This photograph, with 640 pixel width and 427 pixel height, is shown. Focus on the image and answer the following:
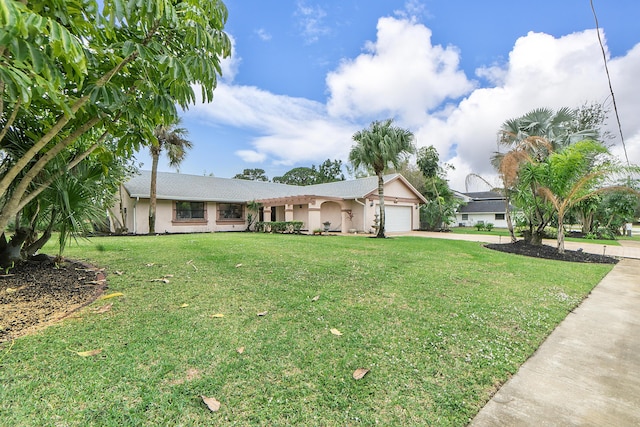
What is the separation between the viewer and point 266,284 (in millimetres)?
5344

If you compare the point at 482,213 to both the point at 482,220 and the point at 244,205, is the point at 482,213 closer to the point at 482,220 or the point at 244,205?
the point at 482,220

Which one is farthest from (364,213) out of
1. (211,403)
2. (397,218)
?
(211,403)

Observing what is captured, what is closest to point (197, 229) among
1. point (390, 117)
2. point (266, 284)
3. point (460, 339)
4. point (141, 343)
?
point (390, 117)

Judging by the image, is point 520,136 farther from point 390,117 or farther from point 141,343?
point 141,343

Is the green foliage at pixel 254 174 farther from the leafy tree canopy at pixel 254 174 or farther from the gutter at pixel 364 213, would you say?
the gutter at pixel 364 213

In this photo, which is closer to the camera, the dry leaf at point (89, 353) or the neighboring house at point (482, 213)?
the dry leaf at point (89, 353)

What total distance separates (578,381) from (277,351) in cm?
287

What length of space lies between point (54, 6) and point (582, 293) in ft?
29.0

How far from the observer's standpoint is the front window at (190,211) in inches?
743

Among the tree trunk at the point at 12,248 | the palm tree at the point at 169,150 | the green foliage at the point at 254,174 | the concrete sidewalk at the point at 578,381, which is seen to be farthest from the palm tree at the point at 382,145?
the green foliage at the point at 254,174

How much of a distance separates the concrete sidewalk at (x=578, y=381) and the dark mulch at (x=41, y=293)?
4.68 metres

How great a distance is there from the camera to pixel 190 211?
63.4 feet

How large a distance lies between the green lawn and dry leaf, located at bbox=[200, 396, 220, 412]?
0.04 meters

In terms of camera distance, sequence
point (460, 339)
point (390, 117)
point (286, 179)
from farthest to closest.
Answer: point (286, 179) → point (390, 117) → point (460, 339)
